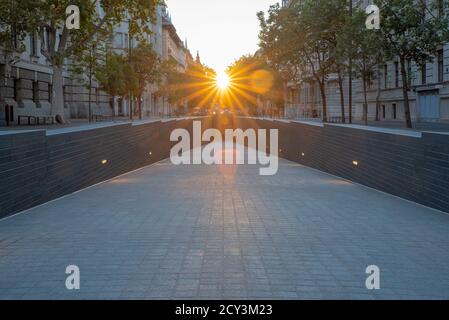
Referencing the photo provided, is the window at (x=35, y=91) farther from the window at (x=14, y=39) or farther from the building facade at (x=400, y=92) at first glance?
the building facade at (x=400, y=92)

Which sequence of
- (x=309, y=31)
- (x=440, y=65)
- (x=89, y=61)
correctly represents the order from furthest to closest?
(x=309, y=31)
(x=89, y=61)
(x=440, y=65)

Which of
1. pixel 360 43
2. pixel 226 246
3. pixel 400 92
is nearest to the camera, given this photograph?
pixel 226 246

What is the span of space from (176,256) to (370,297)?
7.37ft

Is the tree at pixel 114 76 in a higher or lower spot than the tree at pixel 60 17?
lower

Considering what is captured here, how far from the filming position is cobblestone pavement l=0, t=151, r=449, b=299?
519 cm

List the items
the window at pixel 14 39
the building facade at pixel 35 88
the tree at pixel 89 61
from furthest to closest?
1. the tree at pixel 89 61
2. the building facade at pixel 35 88
3. the window at pixel 14 39

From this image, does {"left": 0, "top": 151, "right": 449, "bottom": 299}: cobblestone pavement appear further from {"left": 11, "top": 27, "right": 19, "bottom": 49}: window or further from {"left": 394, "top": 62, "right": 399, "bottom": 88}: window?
{"left": 394, "top": 62, "right": 399, "bottom": 88}: window

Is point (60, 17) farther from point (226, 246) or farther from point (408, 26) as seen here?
point (226, 246)

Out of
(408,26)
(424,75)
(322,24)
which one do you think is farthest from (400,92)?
(408,26)

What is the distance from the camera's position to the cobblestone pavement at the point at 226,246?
5.19 metres

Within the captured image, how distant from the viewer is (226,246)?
6.91 metres

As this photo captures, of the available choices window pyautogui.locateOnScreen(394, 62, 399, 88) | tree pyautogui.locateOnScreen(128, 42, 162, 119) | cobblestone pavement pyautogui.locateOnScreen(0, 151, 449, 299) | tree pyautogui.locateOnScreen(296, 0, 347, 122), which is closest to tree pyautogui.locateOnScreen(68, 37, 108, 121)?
tree pyautogui.locateOnScreen(128, 42, 162, 119)

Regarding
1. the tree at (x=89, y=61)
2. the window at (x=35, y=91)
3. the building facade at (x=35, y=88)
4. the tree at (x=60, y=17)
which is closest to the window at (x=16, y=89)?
the building facade at (x=35, y=88)
